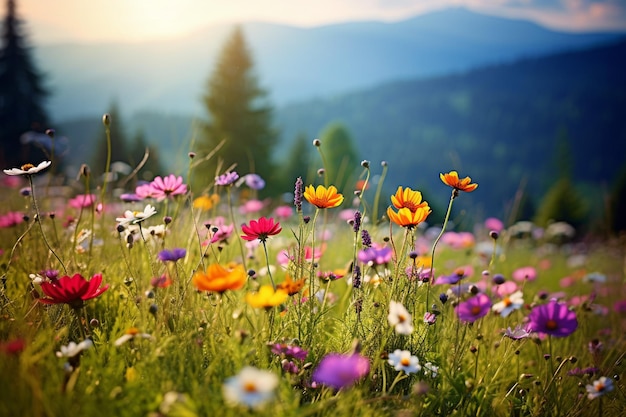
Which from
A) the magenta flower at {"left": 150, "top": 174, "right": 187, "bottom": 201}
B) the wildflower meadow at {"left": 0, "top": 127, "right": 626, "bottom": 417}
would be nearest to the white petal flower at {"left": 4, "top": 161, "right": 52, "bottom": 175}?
the wildflower meadow at {"left": 0, "top": 127, "right": 626, "bottom": 417}

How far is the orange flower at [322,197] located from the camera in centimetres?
149

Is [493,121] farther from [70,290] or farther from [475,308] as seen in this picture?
[70,290]

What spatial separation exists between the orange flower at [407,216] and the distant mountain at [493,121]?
81.7 metres

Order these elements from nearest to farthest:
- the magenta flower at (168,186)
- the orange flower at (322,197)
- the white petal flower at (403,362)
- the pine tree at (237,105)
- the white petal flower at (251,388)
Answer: the white petal flower at (251,388) → the white petal flower at (403,362) → the orange flower at (322,197) → the magenta flower at (168,186) → the pine tree at (237,105)

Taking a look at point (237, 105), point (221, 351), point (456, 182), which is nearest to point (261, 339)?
point (221, 351)

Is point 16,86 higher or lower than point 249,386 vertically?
lower

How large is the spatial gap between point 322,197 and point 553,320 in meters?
0.77

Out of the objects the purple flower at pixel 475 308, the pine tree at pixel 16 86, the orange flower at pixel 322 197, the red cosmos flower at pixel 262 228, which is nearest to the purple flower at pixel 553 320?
the purple flower at pixel 475 308

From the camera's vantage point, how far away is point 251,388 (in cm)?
82

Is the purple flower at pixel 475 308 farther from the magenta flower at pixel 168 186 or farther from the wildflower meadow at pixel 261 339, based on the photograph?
the magenta flower at pixel 168 186

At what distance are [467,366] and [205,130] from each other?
19.9 m

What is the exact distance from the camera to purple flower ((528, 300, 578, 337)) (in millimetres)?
1323

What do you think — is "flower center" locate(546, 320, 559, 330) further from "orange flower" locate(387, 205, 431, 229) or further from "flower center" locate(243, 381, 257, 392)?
"flower center" locate(243, 381, 257, 392)

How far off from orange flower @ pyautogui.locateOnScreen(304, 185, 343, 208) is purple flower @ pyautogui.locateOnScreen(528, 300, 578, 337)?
0.67m
